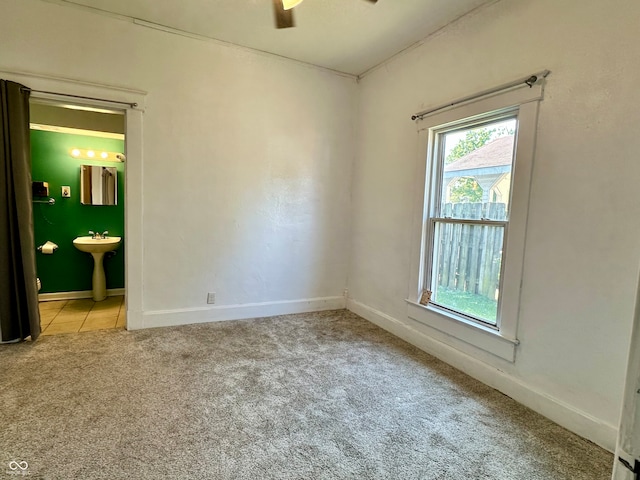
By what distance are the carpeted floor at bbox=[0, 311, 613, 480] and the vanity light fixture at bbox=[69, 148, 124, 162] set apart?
2.45 metres

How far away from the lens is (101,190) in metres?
4.38

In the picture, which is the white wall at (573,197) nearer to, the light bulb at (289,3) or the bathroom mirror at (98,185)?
the light bulb at (289,3)

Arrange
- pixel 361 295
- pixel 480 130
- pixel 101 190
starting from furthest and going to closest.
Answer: pixel 101 190 → pixel 361 295 → pixel 480 130

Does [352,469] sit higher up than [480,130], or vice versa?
[480,130]

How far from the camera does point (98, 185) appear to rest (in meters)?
4.35

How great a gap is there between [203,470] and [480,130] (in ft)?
9.26

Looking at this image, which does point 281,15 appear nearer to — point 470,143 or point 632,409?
point 470,143

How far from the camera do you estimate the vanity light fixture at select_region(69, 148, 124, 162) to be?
4207 millimetres

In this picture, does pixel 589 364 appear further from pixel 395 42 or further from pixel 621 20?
pixel 395 42

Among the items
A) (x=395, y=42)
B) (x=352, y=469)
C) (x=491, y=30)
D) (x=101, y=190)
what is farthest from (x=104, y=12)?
(x=352, y=469)

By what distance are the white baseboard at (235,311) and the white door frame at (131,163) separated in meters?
0.16

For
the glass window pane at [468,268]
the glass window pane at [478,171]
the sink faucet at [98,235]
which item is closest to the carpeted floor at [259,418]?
the glass window pane at [468,268]

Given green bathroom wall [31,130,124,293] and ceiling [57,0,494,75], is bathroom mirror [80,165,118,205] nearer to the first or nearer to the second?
green bathroom wall [31,130,124,293]
